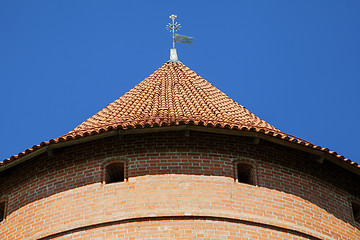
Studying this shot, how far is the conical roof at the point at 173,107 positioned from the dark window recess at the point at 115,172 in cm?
69

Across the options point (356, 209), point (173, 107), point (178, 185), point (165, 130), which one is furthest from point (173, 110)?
point (356, 209)

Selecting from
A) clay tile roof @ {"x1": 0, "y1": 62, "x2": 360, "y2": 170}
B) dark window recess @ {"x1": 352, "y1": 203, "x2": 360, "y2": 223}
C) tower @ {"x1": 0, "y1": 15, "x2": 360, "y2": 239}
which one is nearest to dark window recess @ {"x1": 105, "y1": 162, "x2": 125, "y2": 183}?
tower @ {"x1": 0, "y1": 15, "x2": 360, "y2": 239}

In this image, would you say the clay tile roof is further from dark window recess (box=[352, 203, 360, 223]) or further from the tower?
dark window recess (box=[352, 203, 360, 223])

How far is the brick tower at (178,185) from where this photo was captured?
624 inches

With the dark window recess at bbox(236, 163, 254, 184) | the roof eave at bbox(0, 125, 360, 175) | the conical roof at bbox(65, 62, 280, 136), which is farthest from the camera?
the conical roof at bbox(65, 62, 280, 136)

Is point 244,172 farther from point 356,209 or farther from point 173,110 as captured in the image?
point 356,209

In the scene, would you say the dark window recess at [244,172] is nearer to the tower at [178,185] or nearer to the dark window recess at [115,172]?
the tower at [178,185]

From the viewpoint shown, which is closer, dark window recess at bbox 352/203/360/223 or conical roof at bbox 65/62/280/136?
conical roof at bbox 65/62/280/136

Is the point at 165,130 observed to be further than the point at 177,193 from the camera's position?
Yes

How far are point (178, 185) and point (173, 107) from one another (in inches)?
104

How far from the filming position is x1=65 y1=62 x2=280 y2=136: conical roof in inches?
675

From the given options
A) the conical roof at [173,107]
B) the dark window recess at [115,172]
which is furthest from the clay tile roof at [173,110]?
the dark window recess at [115,172]

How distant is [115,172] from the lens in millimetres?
16922

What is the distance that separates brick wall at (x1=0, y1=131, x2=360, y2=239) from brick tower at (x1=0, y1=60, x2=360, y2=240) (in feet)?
0.06
